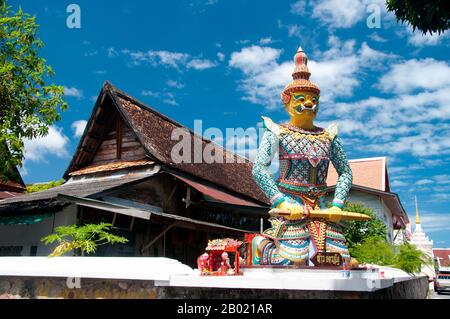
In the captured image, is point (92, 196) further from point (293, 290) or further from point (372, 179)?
point (372, 179)

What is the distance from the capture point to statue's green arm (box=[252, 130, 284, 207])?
5.70m

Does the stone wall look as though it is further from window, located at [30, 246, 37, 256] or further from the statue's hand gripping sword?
window, located at [30, 246, 37, 256]

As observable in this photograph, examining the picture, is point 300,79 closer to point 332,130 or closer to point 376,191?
point 332,130

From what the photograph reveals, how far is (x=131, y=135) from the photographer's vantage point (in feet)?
44.8

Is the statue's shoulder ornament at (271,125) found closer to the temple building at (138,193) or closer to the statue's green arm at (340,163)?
the statue's green arm at (340,163)

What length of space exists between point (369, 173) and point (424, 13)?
15.9 metres

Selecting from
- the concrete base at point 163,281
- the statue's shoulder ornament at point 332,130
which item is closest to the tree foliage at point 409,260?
the statue's shoulder ornament at point 332,130

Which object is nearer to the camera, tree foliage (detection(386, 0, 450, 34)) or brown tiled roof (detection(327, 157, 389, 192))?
Answer: tree foliage (detection(386, 0, 450, 34))

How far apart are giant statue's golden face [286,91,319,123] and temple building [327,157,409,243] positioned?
1296 cm

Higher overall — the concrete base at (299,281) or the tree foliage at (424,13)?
the tree foliage at (424,13)

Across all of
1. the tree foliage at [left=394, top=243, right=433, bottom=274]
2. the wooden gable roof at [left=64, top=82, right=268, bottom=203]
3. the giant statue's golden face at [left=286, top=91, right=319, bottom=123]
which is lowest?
the tree foliage at [left=394, top=243, right=433, bottom=274]

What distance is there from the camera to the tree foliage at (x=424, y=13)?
24.1ft

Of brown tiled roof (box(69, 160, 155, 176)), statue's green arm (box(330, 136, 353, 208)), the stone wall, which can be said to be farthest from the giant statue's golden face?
brown tiled roof (box(69, 160, 155, 176))
